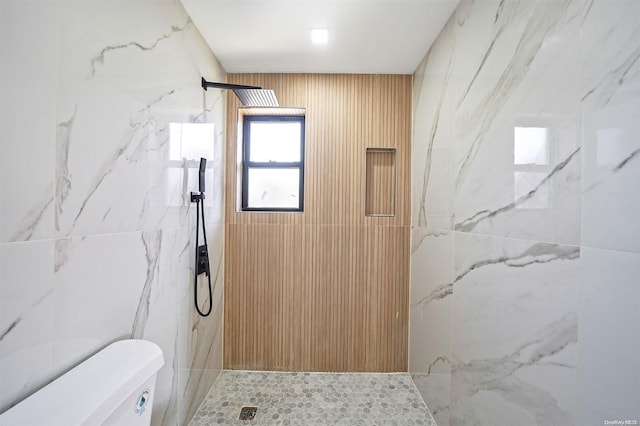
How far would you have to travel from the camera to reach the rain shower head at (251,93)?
1.63 meters

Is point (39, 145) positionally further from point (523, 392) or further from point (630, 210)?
point (523, 392)

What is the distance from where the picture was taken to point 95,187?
85 cm

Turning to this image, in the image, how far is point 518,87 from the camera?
913 mm

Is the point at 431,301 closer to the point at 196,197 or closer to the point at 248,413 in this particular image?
the point at 248,413

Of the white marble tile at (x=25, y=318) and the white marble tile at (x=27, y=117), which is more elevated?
the white marble tile at (x=27, y=117)

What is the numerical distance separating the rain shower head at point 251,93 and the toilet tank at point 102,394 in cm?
146

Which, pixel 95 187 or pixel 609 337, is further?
pixel 95 187

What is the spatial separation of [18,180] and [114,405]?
0.62 m

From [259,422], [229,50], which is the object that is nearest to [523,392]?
[259,422]

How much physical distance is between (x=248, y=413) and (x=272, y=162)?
70.2 inches

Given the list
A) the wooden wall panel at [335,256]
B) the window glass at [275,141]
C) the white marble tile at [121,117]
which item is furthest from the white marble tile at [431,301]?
the white marble tile at [121,117]

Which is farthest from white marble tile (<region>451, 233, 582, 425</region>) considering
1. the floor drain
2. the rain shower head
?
the rain shower head

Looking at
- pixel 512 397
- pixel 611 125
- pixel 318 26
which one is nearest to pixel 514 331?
pixel 512 397

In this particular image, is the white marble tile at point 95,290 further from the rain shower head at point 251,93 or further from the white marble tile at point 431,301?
the white marble tile at point 431,301
